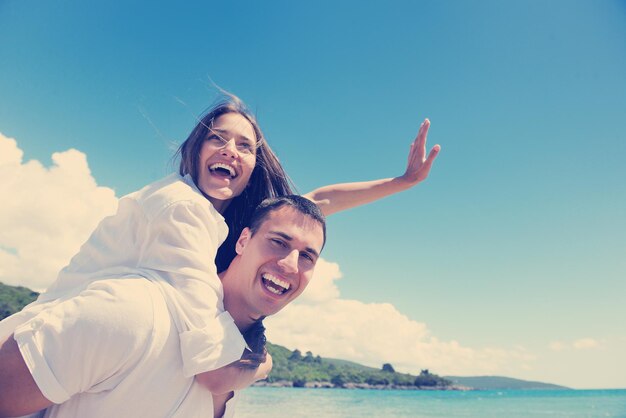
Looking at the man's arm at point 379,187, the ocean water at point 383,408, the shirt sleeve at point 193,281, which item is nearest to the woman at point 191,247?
the shirt sleeve at point 193,281

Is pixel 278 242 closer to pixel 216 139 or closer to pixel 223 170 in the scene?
pixel 223 170

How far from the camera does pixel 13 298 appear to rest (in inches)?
1828

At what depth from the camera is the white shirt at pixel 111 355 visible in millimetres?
1475

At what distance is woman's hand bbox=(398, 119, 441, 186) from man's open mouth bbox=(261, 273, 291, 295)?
1.86 metres

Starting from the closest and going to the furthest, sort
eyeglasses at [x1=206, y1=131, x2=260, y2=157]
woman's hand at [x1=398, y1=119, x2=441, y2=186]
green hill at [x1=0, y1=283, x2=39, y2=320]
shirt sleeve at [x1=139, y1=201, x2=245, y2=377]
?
1. shirt sleeve at [x1=139, y1=201, x2=245, y2=377]
2. eyeglasses at [x1=206, y1=131, x2=260, y2=157]
3. woman's hand at [x1=398, y1=119, x2=441, y2=186]
4. green hill at [x1=0, y1=283, x2=39, y2=320]

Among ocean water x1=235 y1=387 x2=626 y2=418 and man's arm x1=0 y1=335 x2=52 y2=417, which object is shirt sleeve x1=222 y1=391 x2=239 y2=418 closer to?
man's arm x1=0 y1=335 x2=52 y2=417

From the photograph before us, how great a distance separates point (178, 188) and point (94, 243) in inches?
19.1

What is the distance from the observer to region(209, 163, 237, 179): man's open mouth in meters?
2.88

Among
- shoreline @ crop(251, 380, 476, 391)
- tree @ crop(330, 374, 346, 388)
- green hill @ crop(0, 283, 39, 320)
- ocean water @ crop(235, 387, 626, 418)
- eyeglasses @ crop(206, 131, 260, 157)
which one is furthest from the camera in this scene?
tree @ crop(330, 374, 346, 388)

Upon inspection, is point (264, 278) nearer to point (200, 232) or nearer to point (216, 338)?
point (200, 232)

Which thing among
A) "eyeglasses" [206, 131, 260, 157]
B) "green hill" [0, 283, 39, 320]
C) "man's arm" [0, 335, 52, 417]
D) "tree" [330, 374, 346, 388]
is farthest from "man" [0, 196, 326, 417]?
"tree" [330, 374, 346, 388]

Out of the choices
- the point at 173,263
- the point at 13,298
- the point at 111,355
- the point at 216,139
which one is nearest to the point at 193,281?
the point at 173,263

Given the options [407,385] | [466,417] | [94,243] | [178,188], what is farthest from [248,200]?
[407,385]

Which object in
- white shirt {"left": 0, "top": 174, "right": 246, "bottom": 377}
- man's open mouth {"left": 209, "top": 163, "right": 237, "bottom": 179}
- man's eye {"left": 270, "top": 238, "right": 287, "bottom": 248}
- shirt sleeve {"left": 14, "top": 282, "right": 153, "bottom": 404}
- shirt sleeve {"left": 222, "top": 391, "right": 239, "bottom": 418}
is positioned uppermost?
man's open mouth {"left": 209, "top": 163, "right": 237, "bottom": 179}
